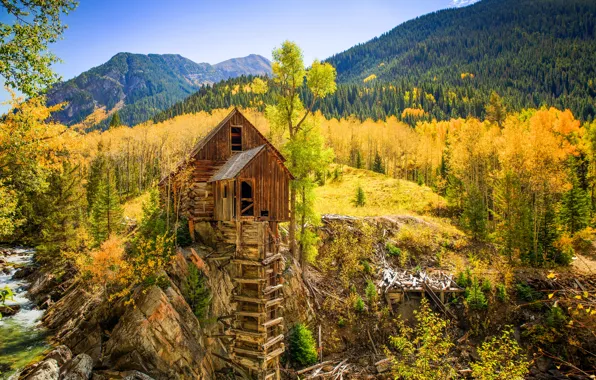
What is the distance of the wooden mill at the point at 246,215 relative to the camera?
18.9 meters

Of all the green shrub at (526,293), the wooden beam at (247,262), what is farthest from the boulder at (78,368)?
the green shrub at (526,293)

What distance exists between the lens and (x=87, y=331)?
15867 millimetres

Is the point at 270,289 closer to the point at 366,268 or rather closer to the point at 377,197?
the point at 366,268

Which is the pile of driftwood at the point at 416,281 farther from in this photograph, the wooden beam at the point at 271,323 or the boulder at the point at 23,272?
the boulder at the point at 23,272

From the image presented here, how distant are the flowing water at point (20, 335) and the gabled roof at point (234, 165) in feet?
36.7

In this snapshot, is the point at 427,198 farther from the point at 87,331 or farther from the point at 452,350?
the point at 87,331

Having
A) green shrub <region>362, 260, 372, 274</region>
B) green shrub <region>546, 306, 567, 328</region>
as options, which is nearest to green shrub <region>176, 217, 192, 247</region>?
green shrub <region>362, 260, 372, 274</region>

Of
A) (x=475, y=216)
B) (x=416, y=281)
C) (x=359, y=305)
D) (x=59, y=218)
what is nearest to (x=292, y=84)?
(x=359, y=305)

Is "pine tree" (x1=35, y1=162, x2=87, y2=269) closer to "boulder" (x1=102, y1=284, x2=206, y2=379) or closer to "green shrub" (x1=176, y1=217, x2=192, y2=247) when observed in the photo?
"green shrub" (x1=176, y1=217, x2=192, y2=247)

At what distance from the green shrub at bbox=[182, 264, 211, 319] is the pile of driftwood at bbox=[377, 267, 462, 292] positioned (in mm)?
13730

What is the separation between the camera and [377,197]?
4609 cm

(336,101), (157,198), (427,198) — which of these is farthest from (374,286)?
(336,101)

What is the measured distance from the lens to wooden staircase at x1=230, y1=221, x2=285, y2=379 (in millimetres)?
18516

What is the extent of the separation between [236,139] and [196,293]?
36.2ft
